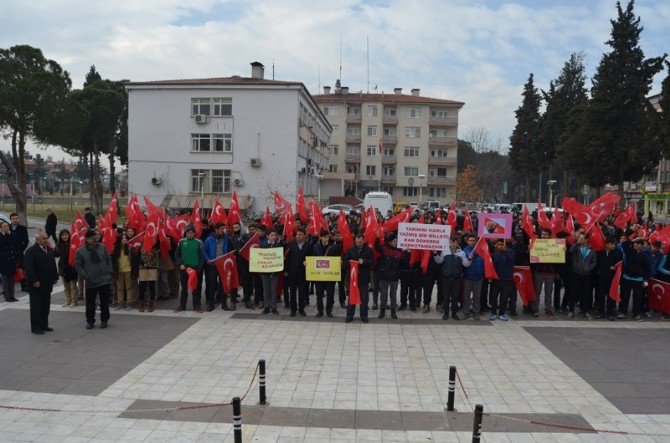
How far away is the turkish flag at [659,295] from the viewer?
11969mm

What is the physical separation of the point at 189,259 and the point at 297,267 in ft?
8.09

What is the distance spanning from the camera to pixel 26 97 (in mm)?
32219

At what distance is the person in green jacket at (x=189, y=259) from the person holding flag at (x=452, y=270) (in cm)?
529

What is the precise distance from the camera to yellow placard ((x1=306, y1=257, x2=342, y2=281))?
1148 cm

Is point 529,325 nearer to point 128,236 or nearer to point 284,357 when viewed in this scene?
point 284,357

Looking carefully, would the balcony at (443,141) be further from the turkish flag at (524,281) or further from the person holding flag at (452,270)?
the person holding flag at (452,270)

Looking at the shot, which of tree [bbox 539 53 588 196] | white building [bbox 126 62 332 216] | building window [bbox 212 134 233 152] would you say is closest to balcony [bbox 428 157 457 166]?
tree [bbox 539 53 588 196]

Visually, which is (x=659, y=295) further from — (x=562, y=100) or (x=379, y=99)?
(x=379, y=99)

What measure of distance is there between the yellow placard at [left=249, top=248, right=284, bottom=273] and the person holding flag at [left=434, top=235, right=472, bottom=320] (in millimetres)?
3432

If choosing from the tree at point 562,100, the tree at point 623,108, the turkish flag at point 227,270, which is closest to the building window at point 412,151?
the tree at point 562,100

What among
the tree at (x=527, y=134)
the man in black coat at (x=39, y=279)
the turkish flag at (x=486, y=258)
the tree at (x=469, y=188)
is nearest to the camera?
the man in black coat at (x=39, y=279)

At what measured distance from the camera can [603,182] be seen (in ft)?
130

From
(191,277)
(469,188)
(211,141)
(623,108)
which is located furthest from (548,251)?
(469,188)

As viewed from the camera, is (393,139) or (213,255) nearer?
(213,255)
